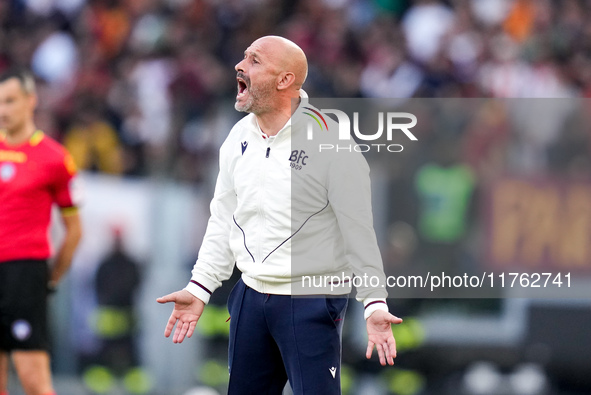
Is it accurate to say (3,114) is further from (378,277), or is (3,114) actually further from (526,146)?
(526,146)

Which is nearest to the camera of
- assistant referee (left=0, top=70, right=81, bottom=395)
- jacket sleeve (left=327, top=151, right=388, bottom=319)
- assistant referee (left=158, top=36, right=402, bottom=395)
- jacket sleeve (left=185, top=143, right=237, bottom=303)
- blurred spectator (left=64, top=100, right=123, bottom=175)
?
jacket sleeve (left=327, top=151, right=388, bottom=319)

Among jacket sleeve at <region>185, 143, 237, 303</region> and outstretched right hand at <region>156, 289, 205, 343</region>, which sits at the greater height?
jacket sleeve at <region>185, 143, 237, 303</region>

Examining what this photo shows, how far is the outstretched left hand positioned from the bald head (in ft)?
3.69

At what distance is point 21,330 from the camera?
6.21 metres

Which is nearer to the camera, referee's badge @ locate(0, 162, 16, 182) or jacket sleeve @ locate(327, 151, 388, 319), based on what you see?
jacket sleeve @ locate(327, 151, 388, 319)

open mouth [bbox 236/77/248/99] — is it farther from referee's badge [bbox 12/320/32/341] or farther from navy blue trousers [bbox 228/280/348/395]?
referee's badge [bbox 12/320/32/341]

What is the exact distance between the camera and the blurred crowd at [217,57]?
9.57 meters

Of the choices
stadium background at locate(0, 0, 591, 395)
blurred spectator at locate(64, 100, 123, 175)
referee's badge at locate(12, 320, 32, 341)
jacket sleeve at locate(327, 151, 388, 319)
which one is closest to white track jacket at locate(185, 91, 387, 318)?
jacket sleeve at locate(327, 151, 388, 319)

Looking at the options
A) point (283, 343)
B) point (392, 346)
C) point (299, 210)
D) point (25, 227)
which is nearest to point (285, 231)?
point (299, 210)

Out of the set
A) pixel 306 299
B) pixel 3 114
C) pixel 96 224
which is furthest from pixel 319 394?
pixel 96 224

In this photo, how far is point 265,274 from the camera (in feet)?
14.9

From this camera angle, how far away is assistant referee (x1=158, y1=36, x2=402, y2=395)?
175 inches

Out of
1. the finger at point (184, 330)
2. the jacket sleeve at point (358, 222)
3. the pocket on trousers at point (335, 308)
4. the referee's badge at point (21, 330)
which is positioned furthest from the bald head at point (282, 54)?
the referee's badge at point (21, 330)

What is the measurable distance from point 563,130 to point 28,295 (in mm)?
4424
